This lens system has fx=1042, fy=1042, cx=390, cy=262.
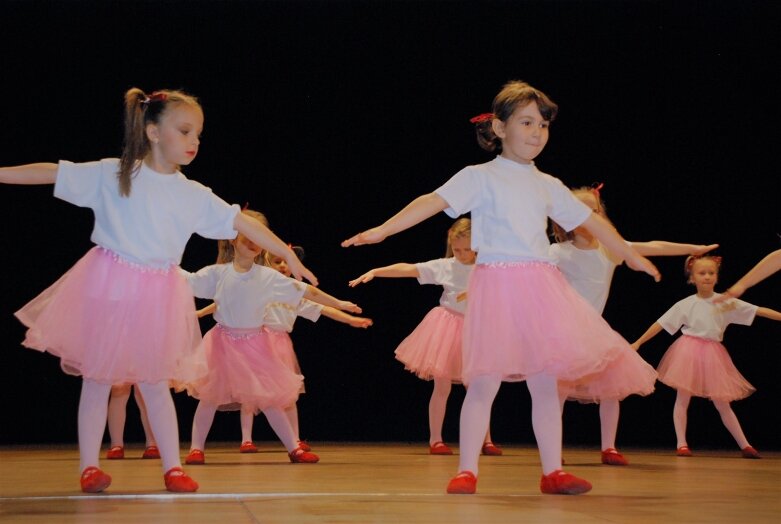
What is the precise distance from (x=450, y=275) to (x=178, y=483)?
2792 millimetres

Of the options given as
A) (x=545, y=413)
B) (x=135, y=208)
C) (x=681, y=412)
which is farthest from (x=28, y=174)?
(x=681, y=412)

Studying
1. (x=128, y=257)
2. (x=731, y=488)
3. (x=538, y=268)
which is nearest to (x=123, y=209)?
(x=128, y=257)

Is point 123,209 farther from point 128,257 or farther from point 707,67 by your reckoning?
point 707,67

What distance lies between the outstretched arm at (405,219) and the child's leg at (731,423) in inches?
116

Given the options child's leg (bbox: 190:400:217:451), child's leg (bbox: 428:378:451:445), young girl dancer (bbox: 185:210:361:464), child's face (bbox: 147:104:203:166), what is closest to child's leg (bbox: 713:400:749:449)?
child's leg (bbox: 428:378:451:445)

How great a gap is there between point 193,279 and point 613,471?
203cm

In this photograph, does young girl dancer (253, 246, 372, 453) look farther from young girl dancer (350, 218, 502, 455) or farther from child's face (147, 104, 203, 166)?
child's face (147, 104, 203, 166)

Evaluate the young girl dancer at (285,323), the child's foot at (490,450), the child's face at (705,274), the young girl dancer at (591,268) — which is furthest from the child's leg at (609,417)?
the child's face at (705,274)

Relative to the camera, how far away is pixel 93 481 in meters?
2.90

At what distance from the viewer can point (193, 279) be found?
186 inches

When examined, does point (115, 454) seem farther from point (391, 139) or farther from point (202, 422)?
point (391, 139)

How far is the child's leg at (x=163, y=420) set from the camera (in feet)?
9.75

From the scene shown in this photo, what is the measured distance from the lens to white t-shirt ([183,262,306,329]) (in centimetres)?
470

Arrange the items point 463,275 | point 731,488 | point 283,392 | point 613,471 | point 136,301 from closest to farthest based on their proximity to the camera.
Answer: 1. point 136,301
2. point 731,488
3. point 613,471
4. point 283,392
5. point 463,275
